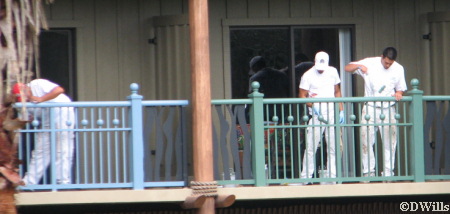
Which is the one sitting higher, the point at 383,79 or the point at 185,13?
the point at 185,13

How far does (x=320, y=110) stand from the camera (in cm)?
1279

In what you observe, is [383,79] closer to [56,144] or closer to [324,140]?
[324,140]

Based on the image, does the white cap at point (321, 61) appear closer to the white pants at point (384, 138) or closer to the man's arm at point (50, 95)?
the white pants at point (384, 138)

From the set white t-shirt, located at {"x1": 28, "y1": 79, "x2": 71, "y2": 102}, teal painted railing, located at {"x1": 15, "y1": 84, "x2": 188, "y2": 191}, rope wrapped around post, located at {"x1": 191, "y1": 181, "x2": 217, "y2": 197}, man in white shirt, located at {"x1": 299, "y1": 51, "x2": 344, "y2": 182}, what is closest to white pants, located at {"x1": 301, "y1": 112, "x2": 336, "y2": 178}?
man in white shirt, located at {"x1": 299, "y1": 51, "x2": 344, "y2": 182}

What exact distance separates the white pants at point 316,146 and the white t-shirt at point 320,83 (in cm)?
32

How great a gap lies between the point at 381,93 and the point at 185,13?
2.83m

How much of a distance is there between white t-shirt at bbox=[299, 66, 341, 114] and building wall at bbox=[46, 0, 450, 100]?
1.44 meters

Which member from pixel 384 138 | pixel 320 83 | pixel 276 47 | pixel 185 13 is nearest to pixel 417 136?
pixel 384 138

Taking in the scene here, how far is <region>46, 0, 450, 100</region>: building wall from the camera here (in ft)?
46.4

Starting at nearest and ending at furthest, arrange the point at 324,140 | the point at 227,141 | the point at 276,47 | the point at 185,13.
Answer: the point at 227,141, the point at 324,140, the point at 185,13, the point at 276,47

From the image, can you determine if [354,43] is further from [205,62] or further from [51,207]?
[51,207]

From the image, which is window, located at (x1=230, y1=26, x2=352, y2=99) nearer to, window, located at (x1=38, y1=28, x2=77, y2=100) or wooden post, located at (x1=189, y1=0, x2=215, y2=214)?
window, located at (x1=38, y1=28, x2=77, y2=100)

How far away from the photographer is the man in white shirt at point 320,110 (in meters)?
12.7

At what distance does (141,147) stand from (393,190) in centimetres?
304
